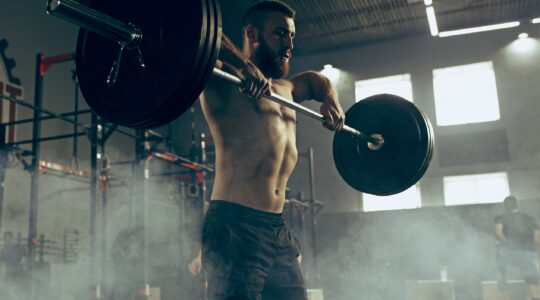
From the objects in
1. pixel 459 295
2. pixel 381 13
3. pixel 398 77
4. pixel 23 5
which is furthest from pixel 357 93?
pixel 23 5

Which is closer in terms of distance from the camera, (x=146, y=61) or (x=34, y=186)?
(x=146, y=61)

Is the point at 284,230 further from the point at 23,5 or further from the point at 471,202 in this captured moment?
the point at 471,202

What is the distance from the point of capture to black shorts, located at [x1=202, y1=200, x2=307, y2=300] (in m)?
1.42

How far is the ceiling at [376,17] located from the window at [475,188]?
96.5 inches

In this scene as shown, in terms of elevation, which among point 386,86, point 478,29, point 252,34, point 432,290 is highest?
point 478,29

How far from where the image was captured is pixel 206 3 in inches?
47.3

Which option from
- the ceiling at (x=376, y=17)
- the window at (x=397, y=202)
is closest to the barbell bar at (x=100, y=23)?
the ceiling at (x=376, y=17)

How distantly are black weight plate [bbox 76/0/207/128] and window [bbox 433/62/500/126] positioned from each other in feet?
25.0

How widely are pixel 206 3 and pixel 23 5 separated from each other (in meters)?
5.98

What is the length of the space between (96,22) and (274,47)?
26.7 inches

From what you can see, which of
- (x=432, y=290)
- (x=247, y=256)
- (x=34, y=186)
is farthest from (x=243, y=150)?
(x=432, y=290)

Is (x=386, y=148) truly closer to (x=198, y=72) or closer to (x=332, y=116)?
(x=332, y=116)

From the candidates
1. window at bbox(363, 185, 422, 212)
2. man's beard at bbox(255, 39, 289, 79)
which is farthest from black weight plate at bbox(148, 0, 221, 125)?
window at bbox(363, 185, 422, 212)

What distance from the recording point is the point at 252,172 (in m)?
1.53
